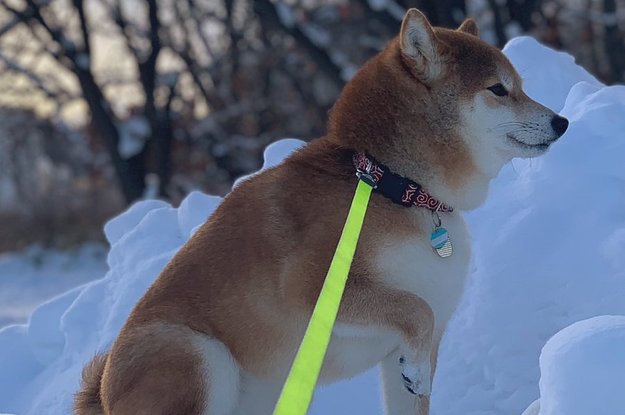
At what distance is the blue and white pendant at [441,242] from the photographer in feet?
8.97

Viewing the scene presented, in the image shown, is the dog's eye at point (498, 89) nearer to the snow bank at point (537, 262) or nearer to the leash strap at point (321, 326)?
the leash strap at point (321, 326)

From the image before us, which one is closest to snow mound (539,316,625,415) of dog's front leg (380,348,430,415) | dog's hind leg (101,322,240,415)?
dog's front leg (380,348,430,415)

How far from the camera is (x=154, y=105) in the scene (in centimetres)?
1314

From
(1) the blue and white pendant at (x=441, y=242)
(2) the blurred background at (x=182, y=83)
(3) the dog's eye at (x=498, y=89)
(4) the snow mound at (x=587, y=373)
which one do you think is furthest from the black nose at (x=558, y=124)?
(2) the blurred background at (x=182, y=83)

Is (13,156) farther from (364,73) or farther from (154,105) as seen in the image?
(364,73)

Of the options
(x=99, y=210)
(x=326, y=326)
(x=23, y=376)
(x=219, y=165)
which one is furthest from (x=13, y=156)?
(x=326, y=326)

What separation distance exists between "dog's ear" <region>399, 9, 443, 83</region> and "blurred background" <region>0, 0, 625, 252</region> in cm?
772

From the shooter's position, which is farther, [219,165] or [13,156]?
[13,156]

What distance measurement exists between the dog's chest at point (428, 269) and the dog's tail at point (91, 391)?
3.69ft

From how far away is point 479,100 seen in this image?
2.92 metres

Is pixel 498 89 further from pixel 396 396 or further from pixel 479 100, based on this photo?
pixel 396 396

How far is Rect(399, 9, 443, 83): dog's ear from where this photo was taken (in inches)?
111

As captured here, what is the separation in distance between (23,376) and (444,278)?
2.67m

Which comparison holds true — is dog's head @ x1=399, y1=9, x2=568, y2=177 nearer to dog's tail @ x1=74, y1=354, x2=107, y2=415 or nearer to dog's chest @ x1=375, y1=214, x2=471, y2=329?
dog's chest @ x1=375, y1=214, x2=471, y2=329
